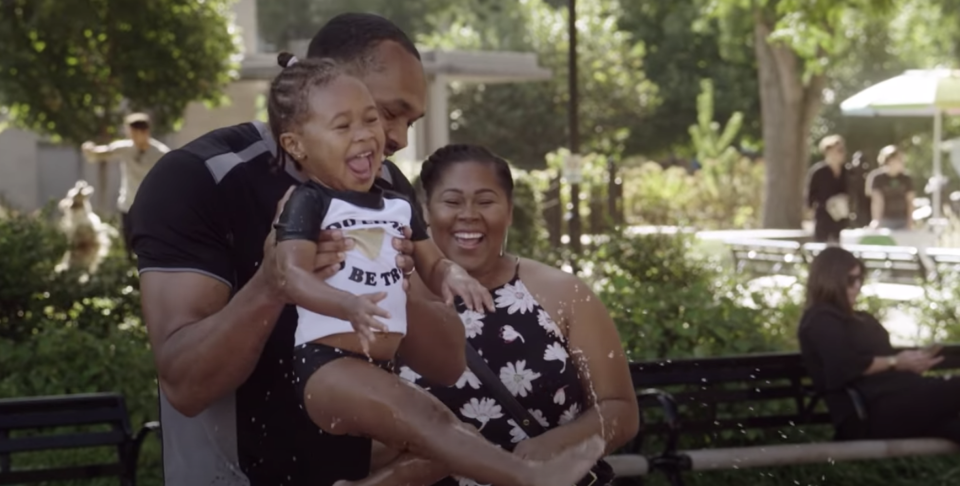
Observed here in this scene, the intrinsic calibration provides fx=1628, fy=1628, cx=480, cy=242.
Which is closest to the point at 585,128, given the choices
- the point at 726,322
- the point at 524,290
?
the point at 726,322

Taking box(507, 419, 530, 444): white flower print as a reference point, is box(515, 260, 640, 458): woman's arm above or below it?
above

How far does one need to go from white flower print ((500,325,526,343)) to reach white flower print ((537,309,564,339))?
7 cm

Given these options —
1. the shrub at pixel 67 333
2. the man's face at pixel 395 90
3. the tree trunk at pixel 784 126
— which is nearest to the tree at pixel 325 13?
the tree trunk at pixel 784 126

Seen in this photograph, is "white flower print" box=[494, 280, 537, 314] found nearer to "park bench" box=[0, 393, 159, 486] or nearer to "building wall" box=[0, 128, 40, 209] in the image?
"park bench" box=[0, 393, 159, 486]

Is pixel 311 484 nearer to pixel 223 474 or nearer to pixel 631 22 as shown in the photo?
pixel 223 474

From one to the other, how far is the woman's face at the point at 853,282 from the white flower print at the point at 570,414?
3.44m

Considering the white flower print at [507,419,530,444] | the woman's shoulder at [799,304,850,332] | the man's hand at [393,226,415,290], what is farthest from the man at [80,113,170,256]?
the man's hand at [393,226,415,290]

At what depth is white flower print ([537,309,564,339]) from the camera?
13.4 ft

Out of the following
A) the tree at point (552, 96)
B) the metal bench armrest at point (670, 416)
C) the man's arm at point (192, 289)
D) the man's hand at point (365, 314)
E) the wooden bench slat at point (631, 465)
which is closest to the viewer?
the man's hand at point (365, 314)

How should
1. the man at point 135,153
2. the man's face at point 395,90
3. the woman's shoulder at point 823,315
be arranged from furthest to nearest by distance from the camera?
1. the man at point 135,153
2. the woman's shoulder at point 823,315
3. the man's face at point 395,90

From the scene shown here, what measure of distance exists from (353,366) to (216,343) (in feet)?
0.80

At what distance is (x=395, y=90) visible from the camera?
127 inches

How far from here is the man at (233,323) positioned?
2.71 metres

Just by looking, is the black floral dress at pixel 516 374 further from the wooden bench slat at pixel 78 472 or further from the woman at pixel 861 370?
the woman at pixel 861 370
